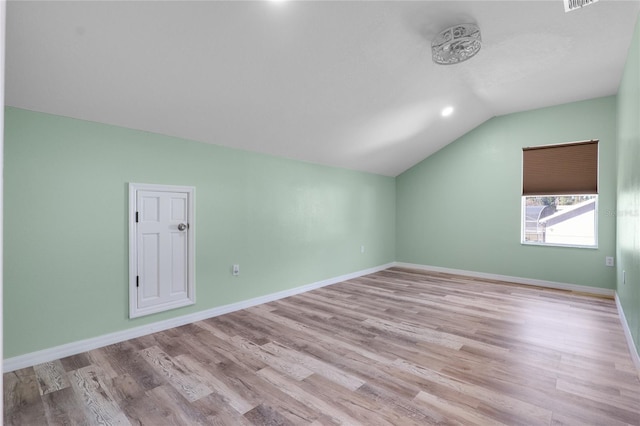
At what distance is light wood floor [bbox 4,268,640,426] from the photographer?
183 cm

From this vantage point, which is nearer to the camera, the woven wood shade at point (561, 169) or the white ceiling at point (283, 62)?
the white ceiling at point (283, 62)

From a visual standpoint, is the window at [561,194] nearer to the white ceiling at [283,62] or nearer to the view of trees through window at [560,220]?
the view of trees through window at [560,220]

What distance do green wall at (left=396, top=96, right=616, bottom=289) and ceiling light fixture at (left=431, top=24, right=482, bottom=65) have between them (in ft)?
9.78

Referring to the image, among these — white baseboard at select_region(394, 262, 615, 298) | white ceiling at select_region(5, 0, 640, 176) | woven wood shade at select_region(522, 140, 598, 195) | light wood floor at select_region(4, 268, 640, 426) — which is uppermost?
white ceiling at select_region(5, 0, 640, 176)

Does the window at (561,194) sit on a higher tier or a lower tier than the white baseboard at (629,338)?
higher

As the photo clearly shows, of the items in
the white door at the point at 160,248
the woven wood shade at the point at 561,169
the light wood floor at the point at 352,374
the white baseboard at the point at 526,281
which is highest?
the woven wood shade at the point at 561,169

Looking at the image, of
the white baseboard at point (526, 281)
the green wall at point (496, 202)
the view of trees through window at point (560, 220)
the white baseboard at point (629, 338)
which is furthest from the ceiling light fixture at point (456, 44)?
the white baseboard at point (526, 281)

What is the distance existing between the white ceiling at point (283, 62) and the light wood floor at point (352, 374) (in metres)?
2.02

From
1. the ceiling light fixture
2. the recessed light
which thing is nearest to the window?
the recessed light

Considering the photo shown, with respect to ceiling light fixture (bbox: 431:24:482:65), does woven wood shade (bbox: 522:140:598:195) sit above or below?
below

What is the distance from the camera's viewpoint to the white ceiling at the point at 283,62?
2.00m

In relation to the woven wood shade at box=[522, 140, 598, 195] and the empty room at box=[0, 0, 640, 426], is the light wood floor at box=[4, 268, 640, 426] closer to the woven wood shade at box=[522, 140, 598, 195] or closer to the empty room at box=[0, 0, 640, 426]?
the empty room at box=[0, 0, 640, 426]

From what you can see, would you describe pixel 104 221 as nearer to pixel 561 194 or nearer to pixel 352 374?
pixel 352 374

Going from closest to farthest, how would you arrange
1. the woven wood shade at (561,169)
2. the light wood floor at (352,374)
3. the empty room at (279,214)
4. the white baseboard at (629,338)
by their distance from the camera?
the light wood floor at (352,374)
the empty room at (279,214)
the white baseboard at (629,338)
the woven wood shade at (561,169)
